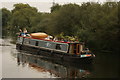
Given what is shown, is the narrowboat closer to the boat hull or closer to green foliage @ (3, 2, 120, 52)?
the boat hull

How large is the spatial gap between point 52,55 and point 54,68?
5339 millimetres

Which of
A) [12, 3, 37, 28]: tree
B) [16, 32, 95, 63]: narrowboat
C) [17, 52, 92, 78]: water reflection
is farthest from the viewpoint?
[12, 3, 37, 28]: tree

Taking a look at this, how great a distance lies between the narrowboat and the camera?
27309 mm

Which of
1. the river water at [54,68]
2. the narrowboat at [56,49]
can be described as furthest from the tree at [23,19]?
the river water at [54,68]

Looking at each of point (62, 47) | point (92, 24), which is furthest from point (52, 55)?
point (92, 24)

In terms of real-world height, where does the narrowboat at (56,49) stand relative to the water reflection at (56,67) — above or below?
above

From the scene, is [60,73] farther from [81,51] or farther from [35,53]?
[35,53]

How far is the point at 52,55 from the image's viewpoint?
101 ft

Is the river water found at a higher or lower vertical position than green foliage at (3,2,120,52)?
lower

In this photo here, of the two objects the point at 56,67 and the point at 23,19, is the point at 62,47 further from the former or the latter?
the point at 23,19

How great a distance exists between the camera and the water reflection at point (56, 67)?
75.6 ft

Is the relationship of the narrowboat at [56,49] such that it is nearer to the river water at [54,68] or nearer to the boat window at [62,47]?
the boat window at [62,47]

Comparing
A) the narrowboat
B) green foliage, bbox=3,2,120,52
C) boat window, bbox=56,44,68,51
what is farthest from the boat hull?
green foliage, bbox=3,2,120,52

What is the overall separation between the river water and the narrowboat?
102cm
